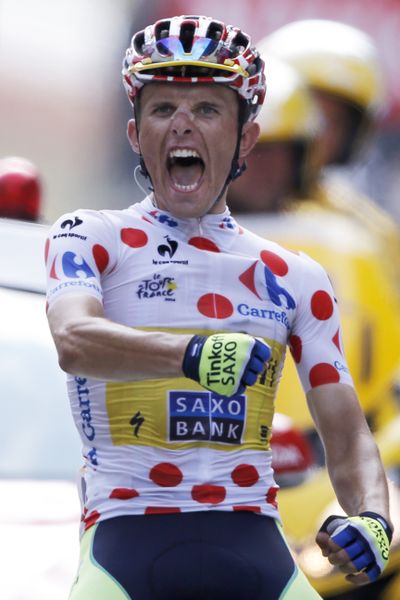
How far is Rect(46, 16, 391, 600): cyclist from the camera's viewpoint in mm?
3598

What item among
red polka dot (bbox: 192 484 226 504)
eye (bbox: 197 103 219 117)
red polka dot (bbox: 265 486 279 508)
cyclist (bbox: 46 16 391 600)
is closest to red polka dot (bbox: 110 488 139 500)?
cyclist (bbox: 46 16 391 600)

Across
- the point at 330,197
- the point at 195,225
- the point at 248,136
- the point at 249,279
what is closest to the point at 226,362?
the point at 249,279

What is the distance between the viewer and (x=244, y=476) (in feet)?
12.4

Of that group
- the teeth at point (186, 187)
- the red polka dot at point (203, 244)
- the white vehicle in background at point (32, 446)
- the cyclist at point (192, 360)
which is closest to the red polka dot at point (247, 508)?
the cyclist at point (192, 360)

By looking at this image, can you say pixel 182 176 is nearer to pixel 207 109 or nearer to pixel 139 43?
pixel 207 109

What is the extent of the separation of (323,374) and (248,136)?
0.59 m

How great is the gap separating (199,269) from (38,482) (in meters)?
0.97

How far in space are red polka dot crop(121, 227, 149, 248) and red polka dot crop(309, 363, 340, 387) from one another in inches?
18.3

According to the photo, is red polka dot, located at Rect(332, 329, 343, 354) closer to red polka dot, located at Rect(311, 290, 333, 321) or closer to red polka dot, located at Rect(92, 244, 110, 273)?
red polka dot, located at Rect(311, 290, 333, 321)

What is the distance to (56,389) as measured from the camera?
4809mm

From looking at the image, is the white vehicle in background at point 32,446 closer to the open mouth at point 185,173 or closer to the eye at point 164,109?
Answer: the open mouth at point 185,173

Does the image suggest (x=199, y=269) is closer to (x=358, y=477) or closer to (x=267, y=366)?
(x=267, y=366)

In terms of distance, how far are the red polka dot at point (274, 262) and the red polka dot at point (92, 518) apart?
665 millimetres

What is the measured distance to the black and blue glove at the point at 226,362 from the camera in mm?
3340
